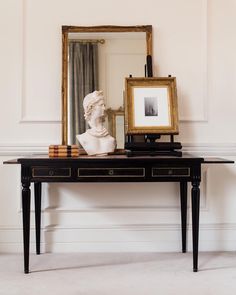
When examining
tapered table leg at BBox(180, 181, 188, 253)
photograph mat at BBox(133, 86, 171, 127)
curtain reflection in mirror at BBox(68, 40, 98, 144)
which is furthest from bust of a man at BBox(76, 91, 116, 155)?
tapered table leg at BBox(180, 181, 188, 253)

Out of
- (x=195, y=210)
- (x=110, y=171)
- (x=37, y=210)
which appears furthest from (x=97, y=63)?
(x=195, y=210)

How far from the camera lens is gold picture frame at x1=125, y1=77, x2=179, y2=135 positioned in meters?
2.66

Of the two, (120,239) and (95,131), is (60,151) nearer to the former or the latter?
(95,131)

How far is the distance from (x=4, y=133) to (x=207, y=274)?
6.04 feet

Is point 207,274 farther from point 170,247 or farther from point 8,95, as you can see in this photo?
point 8,95

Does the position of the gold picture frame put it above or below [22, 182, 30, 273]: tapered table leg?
above

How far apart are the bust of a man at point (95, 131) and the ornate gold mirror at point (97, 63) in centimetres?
14

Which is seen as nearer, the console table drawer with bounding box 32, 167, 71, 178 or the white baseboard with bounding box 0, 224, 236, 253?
the console table drawer with bounding box 32, 167, 71, 178

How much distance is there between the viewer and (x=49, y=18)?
2.88m

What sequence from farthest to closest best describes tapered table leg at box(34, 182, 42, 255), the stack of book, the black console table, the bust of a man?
tapered table leg at box(34, 182, 42, 255) < the bust of a man < the stack of book < the black console table

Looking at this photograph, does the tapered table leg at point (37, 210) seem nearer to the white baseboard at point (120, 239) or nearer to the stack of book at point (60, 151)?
the white baseboard at point (120, 239)

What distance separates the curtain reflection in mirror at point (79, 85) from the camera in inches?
111

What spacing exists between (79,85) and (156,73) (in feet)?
2.05

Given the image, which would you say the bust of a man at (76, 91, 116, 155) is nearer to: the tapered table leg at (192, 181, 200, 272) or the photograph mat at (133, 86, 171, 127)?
the photograph mat at (133, 86, 171, 127)
